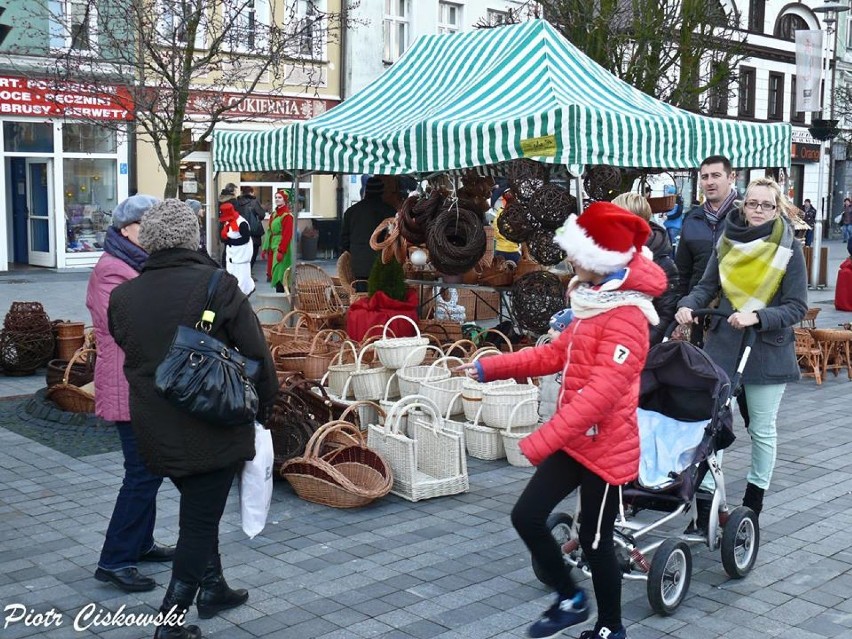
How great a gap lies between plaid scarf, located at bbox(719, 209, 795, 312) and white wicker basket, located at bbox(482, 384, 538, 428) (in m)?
1.93

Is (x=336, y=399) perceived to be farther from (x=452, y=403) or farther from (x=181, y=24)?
(x=181, y=24)

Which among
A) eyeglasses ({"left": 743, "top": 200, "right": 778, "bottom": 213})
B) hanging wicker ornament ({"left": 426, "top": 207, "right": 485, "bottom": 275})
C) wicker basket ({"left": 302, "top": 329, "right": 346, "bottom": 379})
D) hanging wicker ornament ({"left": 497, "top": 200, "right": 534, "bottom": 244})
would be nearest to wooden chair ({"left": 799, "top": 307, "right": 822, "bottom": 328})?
hanging wicker ornament ({"left": 497, "top": 200, "right": 534, "bottom": 244})

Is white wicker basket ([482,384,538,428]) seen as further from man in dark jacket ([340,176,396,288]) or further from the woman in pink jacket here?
man in dark jacket ([340,176,396,288])

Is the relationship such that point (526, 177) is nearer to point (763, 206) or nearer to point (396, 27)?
point (763, 206)

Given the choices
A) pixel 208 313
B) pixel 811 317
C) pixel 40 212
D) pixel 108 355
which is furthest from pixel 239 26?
pixel 40 212

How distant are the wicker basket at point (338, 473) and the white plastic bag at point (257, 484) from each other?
1709 mm

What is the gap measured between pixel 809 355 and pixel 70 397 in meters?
7.07

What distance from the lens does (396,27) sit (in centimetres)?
2639

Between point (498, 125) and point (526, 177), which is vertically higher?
point (498, 125)

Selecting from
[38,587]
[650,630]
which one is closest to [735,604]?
[650,630]

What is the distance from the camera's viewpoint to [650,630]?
4.34m

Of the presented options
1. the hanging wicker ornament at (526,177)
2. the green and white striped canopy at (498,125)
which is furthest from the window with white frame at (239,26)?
the hanging wicker ornament at (526,177)

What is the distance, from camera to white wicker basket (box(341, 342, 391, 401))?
7.57 metres

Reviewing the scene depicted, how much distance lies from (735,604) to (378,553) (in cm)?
176
